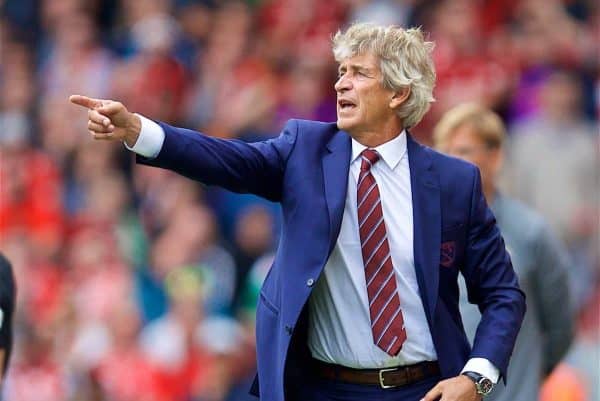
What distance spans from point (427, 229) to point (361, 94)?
496mm

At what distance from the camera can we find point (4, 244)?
11.4 metres

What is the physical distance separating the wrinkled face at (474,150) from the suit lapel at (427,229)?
150 centimetres

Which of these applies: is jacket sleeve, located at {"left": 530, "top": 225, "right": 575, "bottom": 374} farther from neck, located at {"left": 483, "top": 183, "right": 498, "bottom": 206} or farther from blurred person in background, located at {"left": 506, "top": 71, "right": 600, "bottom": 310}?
blurred person in background, located at {"left": 506, "top": 71, "right": 600, "bottom": 310}

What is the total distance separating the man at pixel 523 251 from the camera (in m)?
6.41

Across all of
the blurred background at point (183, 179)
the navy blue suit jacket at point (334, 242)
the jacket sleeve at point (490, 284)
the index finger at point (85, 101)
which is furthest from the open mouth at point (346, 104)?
the blurred background at point (183, 179)

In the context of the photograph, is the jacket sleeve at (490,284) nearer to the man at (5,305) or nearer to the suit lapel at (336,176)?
the suit lapel at (336,176)

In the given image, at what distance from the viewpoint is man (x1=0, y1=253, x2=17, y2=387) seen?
563cm

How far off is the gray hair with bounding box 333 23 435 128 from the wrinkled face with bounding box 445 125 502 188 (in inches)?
56.9

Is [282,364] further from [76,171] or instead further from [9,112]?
[9,112]

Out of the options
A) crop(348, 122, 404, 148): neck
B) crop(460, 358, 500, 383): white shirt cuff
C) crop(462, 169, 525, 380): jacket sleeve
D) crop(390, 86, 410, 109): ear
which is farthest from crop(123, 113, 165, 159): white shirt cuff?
crop(460, 358, 500, 383): white shirt cuff

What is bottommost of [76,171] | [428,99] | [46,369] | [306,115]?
[46,369]

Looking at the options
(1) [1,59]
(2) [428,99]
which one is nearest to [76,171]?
(1) [1,59]

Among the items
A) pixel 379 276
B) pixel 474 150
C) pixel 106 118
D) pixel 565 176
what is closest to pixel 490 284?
pixel 379 276

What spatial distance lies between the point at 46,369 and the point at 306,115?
280 cm
